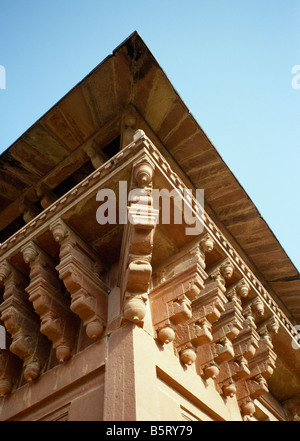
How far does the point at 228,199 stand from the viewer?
541 cm

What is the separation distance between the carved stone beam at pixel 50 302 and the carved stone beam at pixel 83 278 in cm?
26

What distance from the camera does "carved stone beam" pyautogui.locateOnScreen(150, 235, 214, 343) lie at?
3381 mm

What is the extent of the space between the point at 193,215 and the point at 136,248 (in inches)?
31.9

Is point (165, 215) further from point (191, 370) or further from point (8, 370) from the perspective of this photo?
point (8, 370)

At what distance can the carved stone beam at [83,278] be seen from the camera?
3.30 m

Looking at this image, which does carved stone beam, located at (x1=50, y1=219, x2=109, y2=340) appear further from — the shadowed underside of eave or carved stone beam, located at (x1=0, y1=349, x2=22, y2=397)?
the shadowed underside of eave

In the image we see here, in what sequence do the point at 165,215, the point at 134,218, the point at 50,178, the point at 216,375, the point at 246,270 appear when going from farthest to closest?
1. the point at 50,178
2. the point at 246,270
3. the point at 216,375
4. the point at 165,215
5. the point at 134,218

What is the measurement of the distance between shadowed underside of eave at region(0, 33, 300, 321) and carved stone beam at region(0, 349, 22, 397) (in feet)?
6.58

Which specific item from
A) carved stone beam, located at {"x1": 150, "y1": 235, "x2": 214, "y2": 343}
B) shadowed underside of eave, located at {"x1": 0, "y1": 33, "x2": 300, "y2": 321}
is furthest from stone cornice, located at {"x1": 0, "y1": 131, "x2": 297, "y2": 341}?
shadowed underside of eave, located at {"x1": 0, "y1": 33, "x2": 300, "y2": 321}

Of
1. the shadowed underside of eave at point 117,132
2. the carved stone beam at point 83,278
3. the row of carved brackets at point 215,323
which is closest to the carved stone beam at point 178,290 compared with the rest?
the row of carved brackets at point 215,323

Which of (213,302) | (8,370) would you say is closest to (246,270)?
(213,302)

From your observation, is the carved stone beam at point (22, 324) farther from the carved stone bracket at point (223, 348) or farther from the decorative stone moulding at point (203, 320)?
the carved stone bracket at point (223, 348)

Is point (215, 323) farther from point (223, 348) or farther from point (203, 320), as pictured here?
point (203, 320)

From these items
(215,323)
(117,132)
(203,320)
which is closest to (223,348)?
(215,323)
